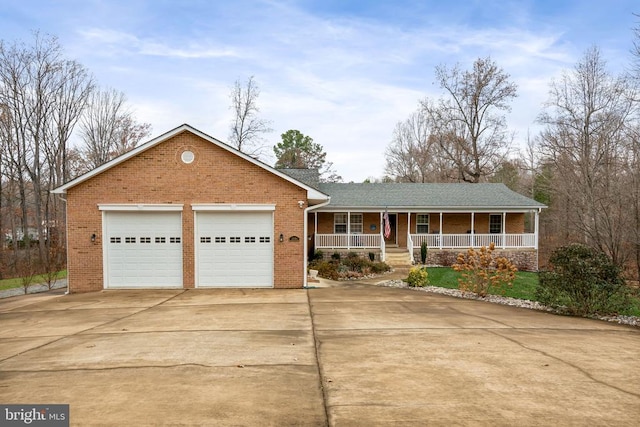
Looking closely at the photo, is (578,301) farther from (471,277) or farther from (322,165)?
(322,165)

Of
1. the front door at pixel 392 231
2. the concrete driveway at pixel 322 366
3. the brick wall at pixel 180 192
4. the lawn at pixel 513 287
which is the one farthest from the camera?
the front door at pixel 392 231

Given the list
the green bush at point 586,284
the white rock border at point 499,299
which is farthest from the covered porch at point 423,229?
the green bush at point 586,284

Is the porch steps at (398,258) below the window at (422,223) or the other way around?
below

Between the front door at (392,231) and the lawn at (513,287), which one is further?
the front door at (392,231)

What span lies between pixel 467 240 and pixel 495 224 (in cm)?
257

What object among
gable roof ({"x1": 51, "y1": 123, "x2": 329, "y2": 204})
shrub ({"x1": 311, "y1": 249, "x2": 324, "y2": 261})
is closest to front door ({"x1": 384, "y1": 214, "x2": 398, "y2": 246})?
shrub ({"x1": 311, "y1": 249, "x2": 324, "y2": 261})

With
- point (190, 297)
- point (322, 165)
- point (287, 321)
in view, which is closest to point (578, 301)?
point (287, 321)

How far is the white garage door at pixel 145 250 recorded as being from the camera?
12688 mm

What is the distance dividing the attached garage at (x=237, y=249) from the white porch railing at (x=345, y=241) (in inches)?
304

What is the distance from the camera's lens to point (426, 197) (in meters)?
22.2

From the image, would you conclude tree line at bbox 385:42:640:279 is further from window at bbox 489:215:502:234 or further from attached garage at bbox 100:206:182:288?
attached garage at bbox 100:206:182:288

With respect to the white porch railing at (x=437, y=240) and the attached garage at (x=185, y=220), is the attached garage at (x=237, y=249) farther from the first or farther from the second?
the white porch railing at (x=437, y=240)

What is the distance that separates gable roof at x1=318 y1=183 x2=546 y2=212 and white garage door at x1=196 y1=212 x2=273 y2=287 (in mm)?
8185

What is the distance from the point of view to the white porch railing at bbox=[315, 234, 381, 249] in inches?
806
